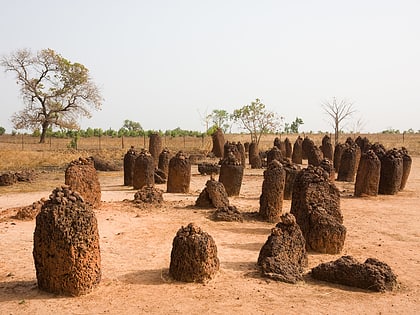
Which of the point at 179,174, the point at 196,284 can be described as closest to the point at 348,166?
the point at 179,174

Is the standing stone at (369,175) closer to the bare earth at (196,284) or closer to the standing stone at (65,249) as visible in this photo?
the bare earth at (196,284)

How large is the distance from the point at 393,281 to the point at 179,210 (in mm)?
6888

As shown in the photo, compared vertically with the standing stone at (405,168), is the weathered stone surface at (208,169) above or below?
below

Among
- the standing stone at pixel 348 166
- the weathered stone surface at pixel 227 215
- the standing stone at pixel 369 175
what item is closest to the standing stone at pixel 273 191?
the weathered stone surface at pixel 227 215

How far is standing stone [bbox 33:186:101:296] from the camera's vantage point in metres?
6.37

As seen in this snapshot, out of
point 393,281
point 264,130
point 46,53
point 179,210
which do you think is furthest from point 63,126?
point 393,281

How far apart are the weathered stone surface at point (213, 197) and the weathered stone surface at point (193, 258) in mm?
5774

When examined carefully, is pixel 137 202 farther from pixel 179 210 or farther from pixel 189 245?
pixel 189 245

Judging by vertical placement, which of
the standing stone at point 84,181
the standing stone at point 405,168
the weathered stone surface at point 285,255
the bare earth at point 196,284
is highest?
the standing stone at point 405,168

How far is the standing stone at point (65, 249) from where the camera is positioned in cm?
637

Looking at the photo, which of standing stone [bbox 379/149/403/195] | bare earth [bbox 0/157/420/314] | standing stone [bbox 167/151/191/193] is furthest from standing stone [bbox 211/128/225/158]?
bare earth [bbox 0/157/420/314]

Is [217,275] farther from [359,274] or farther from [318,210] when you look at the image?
[318,210]

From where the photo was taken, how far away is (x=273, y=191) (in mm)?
11594

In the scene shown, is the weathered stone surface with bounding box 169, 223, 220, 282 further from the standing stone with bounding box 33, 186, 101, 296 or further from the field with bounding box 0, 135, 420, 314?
the standing stone with bounding box 33, 186, 101, 296
